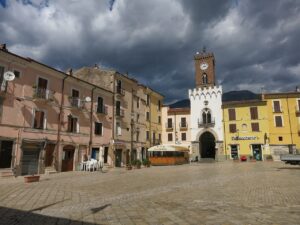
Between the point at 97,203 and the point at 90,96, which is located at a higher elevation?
the point at 90,96

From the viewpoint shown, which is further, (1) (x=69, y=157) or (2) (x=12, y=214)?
(1) (x=69, y=157)

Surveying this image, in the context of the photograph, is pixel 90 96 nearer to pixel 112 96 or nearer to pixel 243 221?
pixel 112 96

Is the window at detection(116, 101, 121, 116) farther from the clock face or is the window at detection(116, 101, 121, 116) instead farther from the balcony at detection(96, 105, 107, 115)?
the clock face

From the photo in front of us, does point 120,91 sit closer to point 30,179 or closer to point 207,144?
point 30,179

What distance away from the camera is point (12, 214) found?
7.25 metres

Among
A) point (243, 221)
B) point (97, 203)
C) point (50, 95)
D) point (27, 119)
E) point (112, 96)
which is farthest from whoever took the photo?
point (112, 96)

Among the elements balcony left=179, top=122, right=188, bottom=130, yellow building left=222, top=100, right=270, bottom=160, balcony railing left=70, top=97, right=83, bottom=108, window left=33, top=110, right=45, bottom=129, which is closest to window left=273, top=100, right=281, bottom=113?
yellow building left=222, top=100, right=270, bottom=160

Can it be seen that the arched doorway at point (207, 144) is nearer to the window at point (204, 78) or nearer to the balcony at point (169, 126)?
the balcony at point (169, 126)

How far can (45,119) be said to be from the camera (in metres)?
22.7

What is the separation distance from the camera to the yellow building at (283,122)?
4084 centimetres

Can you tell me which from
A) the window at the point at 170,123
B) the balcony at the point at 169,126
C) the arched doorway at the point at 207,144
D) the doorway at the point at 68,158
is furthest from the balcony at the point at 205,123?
the doorway at the point at 68,158

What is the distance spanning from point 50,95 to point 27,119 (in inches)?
123

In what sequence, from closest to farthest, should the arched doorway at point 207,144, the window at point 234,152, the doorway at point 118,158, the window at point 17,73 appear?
the window at point 17,73
the doorway at point 118,158
the window at point 234,152
the arched doorway at point 207,144

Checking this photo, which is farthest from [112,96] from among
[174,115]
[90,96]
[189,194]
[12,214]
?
[12,214]
